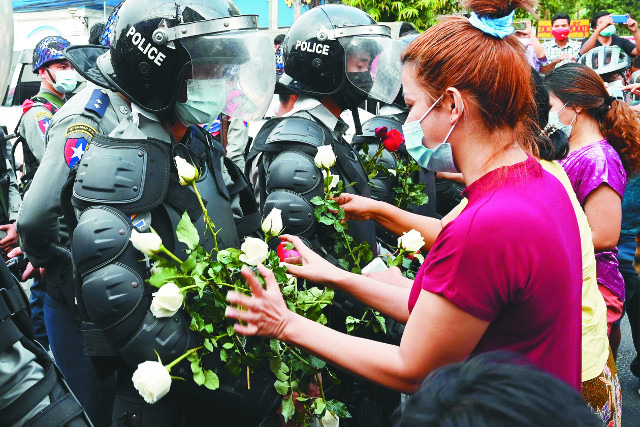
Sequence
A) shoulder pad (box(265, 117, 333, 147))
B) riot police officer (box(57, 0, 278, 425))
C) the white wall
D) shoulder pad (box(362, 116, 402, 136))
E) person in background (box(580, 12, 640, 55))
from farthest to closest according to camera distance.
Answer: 1. the white wall
2. person in background (box(580, 12, 640, 55))
3. shoulder pad (box(362, 116, 402, 136))
4. shoulder pad (box(265, 117, 333, 147))
5. riot police officer (box(57, 0, 278, 425))

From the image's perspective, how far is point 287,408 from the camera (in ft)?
7.23

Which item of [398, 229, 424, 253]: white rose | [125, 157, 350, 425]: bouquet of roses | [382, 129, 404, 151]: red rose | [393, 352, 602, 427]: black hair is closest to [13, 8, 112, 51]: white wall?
[382, 129, 404, 151]: red rose

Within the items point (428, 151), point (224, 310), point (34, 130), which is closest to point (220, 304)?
point (224, 310)

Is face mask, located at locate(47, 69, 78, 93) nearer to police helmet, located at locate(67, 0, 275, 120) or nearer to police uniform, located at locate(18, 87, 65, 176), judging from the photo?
police uniform, located at locate(18, 87, 65, 176)

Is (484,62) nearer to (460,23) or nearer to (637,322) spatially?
(460,23)

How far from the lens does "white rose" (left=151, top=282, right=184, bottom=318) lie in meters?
1.86

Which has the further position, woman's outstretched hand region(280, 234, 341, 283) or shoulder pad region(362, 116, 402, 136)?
shoulder pad region(362, 116, 402, 136)

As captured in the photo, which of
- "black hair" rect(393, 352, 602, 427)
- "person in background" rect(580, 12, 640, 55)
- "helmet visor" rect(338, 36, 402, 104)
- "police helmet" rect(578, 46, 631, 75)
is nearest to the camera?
"black hair" rect(393, 352, 602, 427)

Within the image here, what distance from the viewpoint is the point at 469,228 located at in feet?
5.14

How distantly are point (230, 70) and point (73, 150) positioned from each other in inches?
41.9

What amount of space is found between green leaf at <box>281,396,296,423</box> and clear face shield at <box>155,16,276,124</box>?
3.53 ft

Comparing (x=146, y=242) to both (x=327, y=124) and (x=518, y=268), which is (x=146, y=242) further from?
(x=327, y=124)

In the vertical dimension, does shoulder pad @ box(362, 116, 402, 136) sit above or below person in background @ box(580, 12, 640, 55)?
above

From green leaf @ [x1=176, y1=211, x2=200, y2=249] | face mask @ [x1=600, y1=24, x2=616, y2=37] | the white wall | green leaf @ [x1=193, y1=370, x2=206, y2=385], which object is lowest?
the white wall
